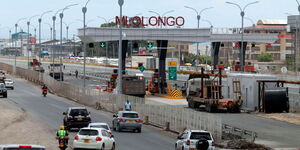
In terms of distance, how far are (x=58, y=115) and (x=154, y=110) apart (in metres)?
11.2

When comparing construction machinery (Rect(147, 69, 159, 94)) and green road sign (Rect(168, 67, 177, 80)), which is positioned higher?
green road sign (Rect(168, 67, 177, 80))

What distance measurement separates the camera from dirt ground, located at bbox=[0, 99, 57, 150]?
115ft

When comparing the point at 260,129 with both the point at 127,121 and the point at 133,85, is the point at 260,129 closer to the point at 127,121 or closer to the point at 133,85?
the point at 127,121

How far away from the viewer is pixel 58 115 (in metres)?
56.2

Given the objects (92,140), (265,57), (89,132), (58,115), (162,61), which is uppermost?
(265,57)

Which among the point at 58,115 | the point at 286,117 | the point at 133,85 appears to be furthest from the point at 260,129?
the point at 133,85

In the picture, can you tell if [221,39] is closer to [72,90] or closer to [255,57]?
[72,90]

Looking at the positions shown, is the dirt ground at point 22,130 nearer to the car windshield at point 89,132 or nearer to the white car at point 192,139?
the car windshield at point 89,132

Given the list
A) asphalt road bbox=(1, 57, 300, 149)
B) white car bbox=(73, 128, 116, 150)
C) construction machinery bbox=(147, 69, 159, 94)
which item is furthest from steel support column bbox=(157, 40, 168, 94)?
white car bbox=(73, 128, 116, 150)

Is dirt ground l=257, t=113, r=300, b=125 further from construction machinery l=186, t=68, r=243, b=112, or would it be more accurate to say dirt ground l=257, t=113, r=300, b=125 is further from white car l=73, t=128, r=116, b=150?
white car l=73, t=128, r=116, b=150

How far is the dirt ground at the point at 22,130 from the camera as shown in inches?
1383

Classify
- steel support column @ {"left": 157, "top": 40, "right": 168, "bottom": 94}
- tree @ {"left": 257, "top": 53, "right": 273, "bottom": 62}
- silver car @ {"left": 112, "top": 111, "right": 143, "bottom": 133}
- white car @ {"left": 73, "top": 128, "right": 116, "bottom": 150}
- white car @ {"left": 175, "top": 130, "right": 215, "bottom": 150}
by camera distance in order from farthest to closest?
tree @ {"left": 257, "top": 53, "right": 273, "bottom": 62}
steel support column @ {"left": 157, "top": 40, "right": 168, "bottom": 94}
silver car @ {"left": 112, "top": 111, "right": 143, "bottom": 133}
white car @ {"left": 73, "top": 128, "right": 116, "bottom": 150}
white car @ {"left": 175, "top": 130, "right": 215, "bottom": 150}

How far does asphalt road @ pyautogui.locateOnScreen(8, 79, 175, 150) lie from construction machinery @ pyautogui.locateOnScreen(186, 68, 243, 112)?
892 cm

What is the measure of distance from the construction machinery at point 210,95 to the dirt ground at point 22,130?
1592 centimetres
